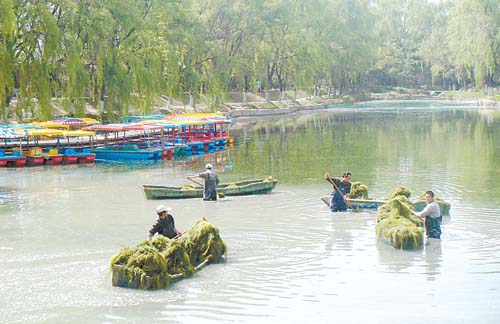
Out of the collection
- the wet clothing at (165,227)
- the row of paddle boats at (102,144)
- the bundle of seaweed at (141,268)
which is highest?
the row of paddle boats at (102,144)

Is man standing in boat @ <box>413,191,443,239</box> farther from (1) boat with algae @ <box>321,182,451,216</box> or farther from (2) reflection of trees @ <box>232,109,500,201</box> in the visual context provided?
(2) reflection of trees @ <box>232,109,500,201</box>

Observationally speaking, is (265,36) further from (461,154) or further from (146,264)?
(146,264)

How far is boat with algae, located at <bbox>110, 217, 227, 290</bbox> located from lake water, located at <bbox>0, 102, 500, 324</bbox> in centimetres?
23

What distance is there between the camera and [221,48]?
84.9m

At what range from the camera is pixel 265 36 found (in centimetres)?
10056

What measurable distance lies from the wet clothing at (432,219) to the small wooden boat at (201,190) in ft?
34.1

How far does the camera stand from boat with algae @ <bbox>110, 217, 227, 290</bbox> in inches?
664

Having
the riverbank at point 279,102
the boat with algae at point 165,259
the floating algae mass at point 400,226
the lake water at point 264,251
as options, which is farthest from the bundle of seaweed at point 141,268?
the riverbank at point 279,102

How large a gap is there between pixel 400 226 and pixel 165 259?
6.87 metres

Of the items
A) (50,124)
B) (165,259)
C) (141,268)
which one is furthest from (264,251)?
(50,124)

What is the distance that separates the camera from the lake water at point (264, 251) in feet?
51.5

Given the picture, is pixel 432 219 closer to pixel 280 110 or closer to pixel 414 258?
pixel 414 258

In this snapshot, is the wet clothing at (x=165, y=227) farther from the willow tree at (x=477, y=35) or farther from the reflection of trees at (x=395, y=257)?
the willow tree at (x=477, y=35)

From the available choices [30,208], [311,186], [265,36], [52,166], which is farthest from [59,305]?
[265,36]
